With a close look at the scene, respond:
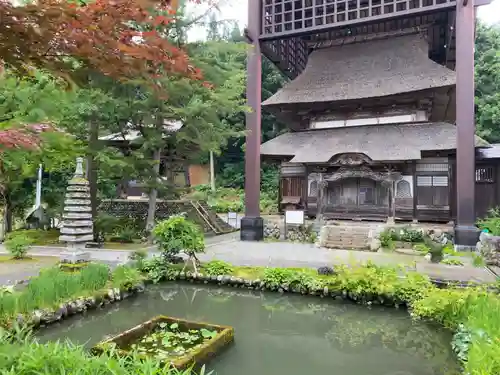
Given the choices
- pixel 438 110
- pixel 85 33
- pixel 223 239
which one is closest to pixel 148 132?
pixel 223 239

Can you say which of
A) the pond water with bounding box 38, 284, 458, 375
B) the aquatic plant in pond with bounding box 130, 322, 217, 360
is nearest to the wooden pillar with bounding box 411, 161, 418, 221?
the pond water with bounding box 38, 284, 458, 375

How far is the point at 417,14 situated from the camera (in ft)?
48.7

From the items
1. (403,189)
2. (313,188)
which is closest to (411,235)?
(403,189)

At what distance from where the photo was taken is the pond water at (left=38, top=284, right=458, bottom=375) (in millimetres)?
5465

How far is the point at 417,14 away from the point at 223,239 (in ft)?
40.7

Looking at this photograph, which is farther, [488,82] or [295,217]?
[488,82]

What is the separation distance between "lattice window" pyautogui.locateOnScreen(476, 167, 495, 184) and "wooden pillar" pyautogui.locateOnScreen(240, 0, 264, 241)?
988 centimetres

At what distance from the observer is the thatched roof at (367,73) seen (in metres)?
16.8

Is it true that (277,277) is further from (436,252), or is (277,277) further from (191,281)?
(436,252)

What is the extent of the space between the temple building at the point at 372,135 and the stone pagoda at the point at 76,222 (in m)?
9.92

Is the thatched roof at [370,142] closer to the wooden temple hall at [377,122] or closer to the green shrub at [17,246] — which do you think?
the wooden temple hall at [377,122]

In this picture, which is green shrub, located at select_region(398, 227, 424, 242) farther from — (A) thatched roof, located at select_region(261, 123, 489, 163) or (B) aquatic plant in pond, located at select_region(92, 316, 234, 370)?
(B) aquatic plant in pond, located at select_region(92, 316, 234, 370)

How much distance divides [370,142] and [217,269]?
10296 millimetres

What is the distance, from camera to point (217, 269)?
1015 centimetres
